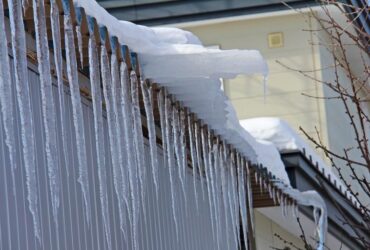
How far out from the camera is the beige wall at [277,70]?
59.5 feet

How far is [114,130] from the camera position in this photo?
300 inches

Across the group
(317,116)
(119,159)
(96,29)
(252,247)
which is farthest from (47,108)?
(317,116)

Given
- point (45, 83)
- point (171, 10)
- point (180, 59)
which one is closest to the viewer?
point (45, 83)

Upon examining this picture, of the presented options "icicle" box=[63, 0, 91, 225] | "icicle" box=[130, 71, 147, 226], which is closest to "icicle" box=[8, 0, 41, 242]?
"icicle" box=[63, 0, 91, 225]

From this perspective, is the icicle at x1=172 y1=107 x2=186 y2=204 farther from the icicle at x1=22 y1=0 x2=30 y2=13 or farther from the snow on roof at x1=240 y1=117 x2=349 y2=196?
the snow on roof at x1=240 y1=117 x2=349 y2=196

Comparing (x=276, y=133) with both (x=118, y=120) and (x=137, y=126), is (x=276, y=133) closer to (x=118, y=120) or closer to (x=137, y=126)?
(x=137, y=126)

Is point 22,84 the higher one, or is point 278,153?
point 22,84

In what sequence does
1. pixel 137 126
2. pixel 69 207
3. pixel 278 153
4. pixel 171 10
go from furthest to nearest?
1. pixel 171 10
2. pixel 278 153
3. pixel 137 126
4. pixel 69 207

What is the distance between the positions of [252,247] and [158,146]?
13.3ft

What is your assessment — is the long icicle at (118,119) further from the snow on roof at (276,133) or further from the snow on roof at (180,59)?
the snow on roof at (276,133)

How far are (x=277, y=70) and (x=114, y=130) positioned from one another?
10898 millimetres

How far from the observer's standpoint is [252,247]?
13.6m

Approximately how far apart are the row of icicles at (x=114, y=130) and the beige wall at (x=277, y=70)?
20.4 feet

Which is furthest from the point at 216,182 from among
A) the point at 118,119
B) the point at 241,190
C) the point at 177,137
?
the point at 118,119
